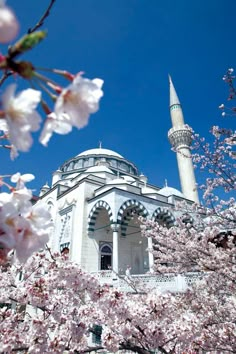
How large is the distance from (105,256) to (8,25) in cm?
1504

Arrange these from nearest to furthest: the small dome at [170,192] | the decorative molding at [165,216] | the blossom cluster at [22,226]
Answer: the blossom cluster at [22,226]
the decorative molding at [165,216]
the small dome at [170,192]

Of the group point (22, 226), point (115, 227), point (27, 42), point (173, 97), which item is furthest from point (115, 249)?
point (173, 97)

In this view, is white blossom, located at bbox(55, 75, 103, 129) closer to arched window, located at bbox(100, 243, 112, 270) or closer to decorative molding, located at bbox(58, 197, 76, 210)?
arched window, located at bbox(100, 243, 112, 270)

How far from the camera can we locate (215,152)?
5961 mm

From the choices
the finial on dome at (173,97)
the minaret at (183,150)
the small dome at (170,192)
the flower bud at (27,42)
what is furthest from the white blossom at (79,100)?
the finial on dome at (173,97)

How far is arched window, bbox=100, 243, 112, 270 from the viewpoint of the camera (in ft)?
47.6

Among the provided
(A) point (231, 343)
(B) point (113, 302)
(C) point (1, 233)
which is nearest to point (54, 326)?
(B) point (113, 302)

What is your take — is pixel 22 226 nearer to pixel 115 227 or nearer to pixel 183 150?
pixel 115 227

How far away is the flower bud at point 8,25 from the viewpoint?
589mm

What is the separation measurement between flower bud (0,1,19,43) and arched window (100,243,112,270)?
48.3 feet

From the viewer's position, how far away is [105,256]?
14.7 meters

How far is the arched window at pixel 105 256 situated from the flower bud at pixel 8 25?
14.7 m

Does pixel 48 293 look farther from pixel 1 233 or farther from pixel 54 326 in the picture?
pixel 1 233

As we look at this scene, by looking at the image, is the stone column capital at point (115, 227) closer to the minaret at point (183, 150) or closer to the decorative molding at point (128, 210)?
the decorative molding at point (128, 210)
